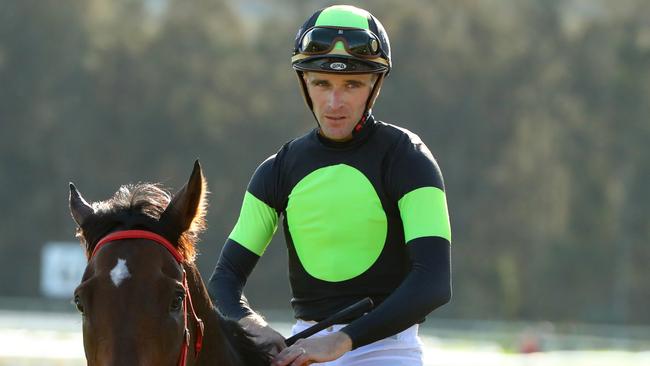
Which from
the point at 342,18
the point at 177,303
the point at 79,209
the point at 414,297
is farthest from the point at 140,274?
the point at 342,18

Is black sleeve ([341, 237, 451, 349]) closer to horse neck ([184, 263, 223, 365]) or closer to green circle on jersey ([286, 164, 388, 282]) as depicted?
green circle on jersey ([286, 164, 388, 282])

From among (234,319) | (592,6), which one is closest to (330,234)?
(234,319)

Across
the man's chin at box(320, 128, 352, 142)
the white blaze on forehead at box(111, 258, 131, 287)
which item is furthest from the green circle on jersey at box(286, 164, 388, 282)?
the white blaze on forehead at box(111, 258, 131, 287)

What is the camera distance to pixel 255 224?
4812 millimetres

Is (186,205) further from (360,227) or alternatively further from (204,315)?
(360,227)

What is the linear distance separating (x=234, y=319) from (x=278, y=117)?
4431cm

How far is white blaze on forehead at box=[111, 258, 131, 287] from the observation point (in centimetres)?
361

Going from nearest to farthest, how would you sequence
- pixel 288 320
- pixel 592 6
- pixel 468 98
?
pixel 288 320
pixel 468 98
pixel 592 6

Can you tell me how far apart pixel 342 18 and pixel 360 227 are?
2.60 feet

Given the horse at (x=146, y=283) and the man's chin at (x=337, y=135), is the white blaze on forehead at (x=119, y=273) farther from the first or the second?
the man's chin at (x=337, y=135)

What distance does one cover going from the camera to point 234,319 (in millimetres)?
4445

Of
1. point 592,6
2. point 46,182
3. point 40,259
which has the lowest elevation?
point 40,259

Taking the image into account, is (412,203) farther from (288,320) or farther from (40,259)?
(40,259)

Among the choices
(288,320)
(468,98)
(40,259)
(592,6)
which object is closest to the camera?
(288,320)
